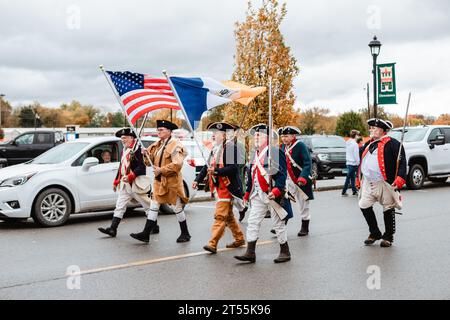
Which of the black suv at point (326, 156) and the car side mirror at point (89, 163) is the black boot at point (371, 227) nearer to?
the car side mirror at point (89, 163)

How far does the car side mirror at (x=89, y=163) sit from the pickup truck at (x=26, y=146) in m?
13.7

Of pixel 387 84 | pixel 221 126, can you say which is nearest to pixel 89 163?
pixel 221 126

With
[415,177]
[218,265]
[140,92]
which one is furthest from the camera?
[415,177]

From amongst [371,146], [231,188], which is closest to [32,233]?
[231,188]

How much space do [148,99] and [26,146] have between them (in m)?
16.8

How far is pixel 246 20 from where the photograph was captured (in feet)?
84.3

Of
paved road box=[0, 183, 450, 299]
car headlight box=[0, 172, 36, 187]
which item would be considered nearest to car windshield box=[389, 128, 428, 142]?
paved road box=[0, 183, 450, 299]

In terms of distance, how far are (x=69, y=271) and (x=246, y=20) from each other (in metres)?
20.0

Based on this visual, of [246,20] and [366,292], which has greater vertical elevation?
[246,20]

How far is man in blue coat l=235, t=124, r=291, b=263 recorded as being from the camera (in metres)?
7.62

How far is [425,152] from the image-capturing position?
18.9m

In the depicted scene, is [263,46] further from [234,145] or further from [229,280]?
[229,280]

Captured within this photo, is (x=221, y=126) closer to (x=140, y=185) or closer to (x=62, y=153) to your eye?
(x=140, y=185)

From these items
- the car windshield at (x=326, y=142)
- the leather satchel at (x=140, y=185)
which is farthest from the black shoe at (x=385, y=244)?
the car windshield at (x=326, y=142)
